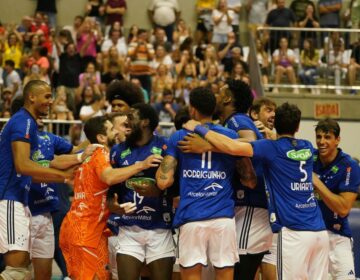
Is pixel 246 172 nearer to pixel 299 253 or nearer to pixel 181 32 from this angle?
pixel 299 253

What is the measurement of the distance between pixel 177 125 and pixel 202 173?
5.49ft

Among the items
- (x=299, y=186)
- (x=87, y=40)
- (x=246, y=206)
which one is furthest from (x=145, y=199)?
(x=87, y=40)

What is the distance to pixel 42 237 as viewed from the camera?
11039mm

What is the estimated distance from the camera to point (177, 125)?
1088 centimetres

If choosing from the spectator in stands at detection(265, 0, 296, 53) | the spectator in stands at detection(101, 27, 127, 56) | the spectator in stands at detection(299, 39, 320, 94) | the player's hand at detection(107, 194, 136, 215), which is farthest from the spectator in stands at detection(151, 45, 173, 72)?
the player's hand at detection(107, 194, 136, 215)

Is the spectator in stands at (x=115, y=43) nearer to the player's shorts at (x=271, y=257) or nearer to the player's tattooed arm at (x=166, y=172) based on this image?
the player's shorts at (x=271, y=257)

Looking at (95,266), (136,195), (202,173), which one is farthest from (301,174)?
(95,266)

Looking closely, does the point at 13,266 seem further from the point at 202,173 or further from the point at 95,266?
the point at 202,173

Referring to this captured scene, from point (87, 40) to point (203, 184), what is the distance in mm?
14314

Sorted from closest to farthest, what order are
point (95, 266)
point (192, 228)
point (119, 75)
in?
point (192, 228) < point (95, 266) < point (119, 75)

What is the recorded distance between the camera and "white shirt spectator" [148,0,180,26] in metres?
25.0

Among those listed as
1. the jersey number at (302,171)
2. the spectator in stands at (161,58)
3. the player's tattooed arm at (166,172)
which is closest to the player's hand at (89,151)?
the player's tattooed arm at (166,172)

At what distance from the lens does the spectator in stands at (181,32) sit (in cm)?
2397

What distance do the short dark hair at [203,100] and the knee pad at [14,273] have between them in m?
2.47
